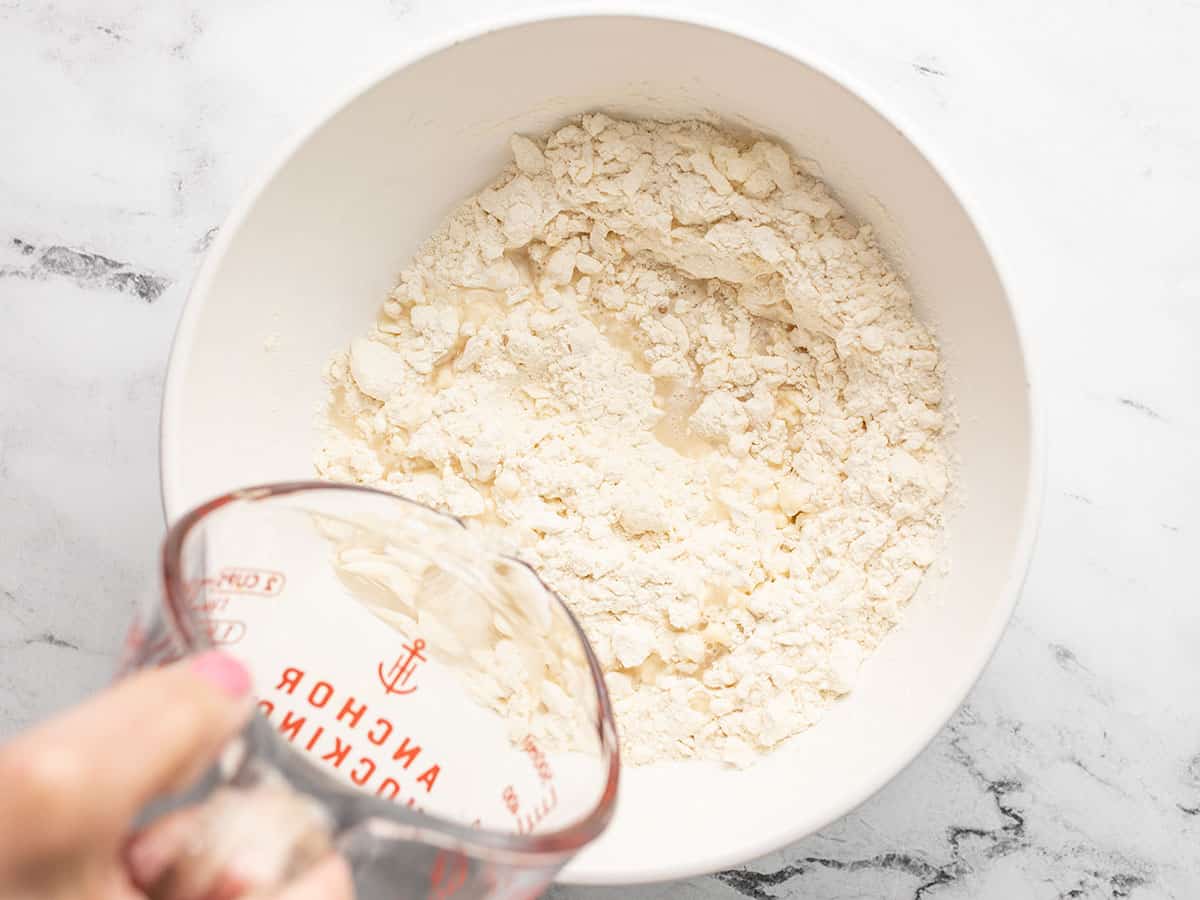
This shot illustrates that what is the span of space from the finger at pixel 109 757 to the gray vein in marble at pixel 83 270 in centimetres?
83

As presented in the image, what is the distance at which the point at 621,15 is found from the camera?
1084mm

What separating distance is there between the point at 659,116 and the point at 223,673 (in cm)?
→ 85

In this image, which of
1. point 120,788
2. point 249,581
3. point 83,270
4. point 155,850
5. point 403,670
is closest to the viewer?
point 120,788

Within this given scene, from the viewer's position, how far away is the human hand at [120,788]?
0.54 meters

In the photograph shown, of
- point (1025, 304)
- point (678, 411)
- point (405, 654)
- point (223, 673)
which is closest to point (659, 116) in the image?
point (678, 411)

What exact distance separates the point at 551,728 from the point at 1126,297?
904mm

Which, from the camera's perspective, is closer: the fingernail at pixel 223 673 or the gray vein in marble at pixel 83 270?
the fingernail at pixel 223 673

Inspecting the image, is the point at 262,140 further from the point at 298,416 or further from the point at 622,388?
the point at 622,388

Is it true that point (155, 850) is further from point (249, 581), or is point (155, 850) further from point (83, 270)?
point (83, 270)

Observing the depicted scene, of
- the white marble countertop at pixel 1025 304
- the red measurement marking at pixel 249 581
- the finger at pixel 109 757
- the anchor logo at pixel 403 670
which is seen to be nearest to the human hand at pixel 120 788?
the finger at pixel 109 757

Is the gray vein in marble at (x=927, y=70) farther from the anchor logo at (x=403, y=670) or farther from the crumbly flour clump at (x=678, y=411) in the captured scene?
the anchor logo at (x=403, y=670)

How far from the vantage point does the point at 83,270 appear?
1.36m

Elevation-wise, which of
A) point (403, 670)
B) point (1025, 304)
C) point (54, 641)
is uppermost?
point (1025, 304)

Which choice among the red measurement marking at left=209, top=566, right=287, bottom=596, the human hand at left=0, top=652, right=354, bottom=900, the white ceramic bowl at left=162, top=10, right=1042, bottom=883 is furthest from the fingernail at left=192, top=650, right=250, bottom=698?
the white ceramic bowl at left=162, top=10, right=1042, bottom=883
